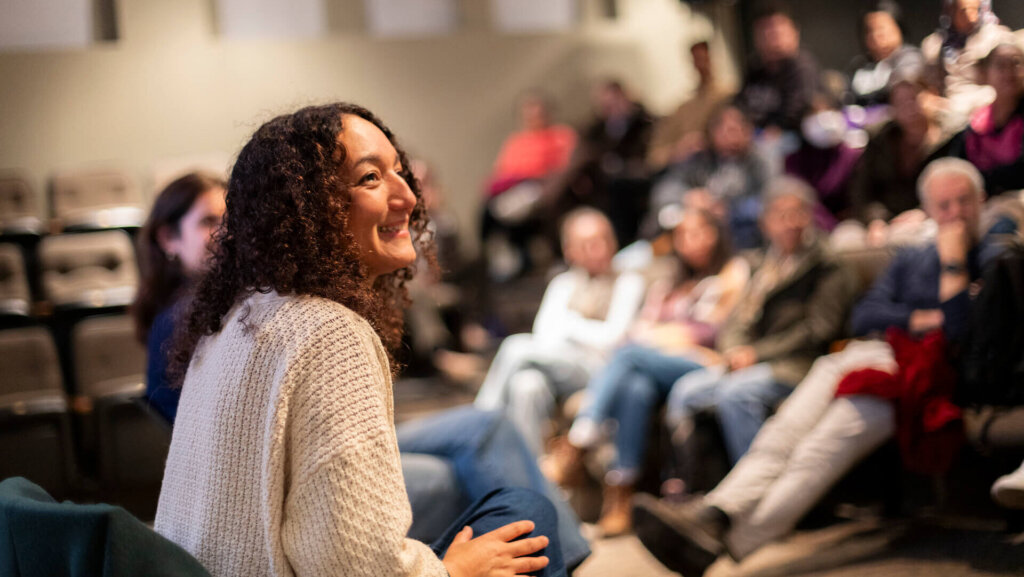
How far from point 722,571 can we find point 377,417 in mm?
1597

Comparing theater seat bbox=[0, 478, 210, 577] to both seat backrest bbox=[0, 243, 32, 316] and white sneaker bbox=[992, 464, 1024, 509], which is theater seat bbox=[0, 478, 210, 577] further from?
seat backrest bbox=[0, 243, 32, 316]

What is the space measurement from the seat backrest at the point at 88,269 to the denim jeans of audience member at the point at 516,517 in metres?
3.34

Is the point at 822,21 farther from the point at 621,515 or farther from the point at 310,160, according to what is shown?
the point at 310,160

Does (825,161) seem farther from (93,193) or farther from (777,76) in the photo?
(93,193)

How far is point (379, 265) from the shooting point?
1.40 meters

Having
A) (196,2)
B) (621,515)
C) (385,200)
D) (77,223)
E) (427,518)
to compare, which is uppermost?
(196,2)

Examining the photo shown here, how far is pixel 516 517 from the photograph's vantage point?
1433 millimetres

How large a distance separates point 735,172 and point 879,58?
→ 2.13 metres

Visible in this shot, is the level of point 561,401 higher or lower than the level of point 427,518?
lower

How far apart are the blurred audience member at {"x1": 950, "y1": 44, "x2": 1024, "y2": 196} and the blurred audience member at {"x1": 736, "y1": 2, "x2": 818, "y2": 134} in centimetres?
94

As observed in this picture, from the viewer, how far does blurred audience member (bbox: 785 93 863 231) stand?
335 cm

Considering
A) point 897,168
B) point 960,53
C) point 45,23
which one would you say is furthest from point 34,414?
point 960,53

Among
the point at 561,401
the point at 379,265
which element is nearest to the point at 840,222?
the point at 561,401

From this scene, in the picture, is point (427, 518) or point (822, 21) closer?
point (427, 518)
